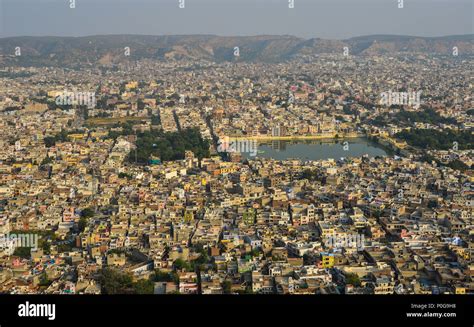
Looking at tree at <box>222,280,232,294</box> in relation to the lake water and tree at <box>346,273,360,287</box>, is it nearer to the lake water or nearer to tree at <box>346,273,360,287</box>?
tree at <box>346,273,360,287</box>

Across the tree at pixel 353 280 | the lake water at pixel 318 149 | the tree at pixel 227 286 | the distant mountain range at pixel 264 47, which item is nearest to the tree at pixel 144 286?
the tree at pixel 227 286

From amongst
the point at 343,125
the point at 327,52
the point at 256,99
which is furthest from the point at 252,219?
the point at 327,52

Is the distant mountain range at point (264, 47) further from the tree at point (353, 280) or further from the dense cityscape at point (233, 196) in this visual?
the tree at point (353, 280)

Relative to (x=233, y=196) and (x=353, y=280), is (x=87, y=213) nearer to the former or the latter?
(x=233, y=196)

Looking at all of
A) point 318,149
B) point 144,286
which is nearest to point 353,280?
point 144,286

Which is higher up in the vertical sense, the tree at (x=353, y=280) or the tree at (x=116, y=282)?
the tree at (x=116, y=282)

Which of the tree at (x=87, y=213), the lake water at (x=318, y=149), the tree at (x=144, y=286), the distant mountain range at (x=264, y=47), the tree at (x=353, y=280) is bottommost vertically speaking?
the tree at (x=353, y=280)
